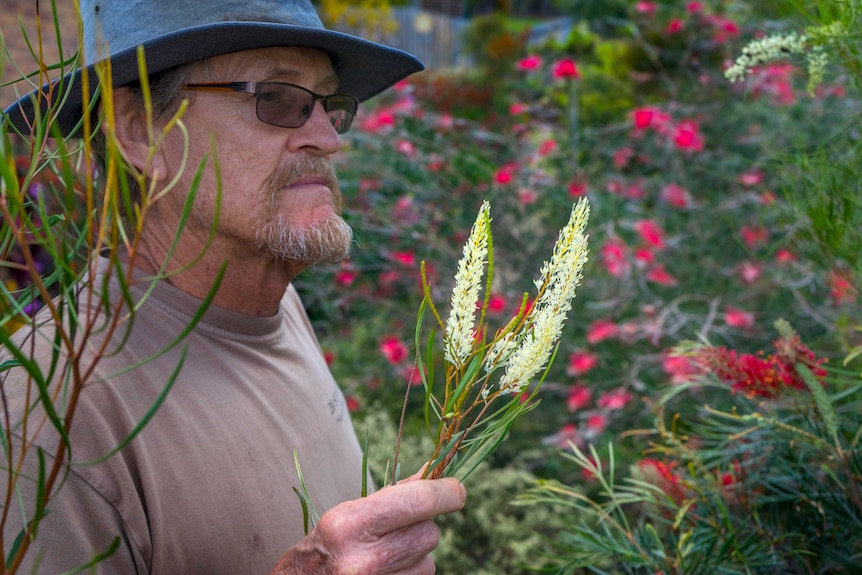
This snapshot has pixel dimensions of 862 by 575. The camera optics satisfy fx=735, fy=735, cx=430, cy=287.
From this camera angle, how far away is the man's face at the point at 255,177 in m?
1.51

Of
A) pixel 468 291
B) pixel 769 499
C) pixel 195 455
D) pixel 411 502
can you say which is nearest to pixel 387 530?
pixel 411 502

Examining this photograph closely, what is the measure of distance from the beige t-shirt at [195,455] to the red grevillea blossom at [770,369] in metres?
0.83

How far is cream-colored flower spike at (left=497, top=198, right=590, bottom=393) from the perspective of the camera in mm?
706

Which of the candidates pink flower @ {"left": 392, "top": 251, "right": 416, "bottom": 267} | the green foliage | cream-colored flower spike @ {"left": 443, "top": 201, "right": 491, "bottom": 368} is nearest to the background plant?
cream-colored flower spike @ {"left": 443, "top": 201, "right": 491, "bottom": 368}

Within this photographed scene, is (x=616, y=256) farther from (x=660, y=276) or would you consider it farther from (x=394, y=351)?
(x=394, y=351)

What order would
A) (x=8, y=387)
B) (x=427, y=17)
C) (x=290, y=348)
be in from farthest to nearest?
(x=427, y=17), (x=290, y=348), (x=8, y=387)

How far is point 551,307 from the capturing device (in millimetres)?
705

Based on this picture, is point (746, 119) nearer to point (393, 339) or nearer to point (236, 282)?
point (393, 339)

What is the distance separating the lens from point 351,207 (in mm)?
5023

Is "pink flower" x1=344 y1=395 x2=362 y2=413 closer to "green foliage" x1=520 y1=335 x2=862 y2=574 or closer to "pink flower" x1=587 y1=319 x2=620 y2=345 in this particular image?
"pink flower" x1=587 y1=319 x2=620 y2=345

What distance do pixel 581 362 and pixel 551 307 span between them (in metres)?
2.83

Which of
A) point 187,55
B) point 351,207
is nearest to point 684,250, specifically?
point 351,207

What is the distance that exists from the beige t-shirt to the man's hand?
354 millimetres

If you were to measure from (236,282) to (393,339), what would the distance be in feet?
8.13
